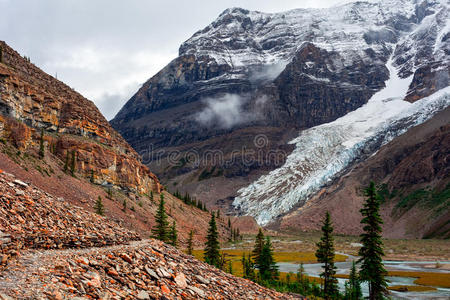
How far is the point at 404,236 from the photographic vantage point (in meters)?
169

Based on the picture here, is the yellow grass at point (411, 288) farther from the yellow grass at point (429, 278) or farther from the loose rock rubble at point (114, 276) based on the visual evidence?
the loose rock rubble at point (114, 276)

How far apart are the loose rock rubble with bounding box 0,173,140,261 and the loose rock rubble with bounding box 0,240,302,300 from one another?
2.31 ft

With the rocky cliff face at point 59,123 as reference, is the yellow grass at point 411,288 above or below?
below

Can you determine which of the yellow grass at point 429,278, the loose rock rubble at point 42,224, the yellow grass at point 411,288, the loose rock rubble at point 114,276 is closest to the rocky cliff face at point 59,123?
the loose rock rubble at point 42,224

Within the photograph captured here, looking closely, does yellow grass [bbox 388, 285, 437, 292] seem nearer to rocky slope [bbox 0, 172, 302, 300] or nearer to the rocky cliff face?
rocky slope [bbox 0, 172, 302, 300]

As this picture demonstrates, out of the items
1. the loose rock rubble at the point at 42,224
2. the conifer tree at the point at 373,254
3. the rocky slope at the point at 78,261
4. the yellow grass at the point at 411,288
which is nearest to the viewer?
the rocky slope at the point at 78,261

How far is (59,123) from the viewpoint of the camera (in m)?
102

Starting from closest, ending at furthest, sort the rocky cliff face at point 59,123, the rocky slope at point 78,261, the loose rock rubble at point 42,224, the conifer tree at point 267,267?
1. the rocky slope at point 78,261
2. the loose rock rubble at point 42,224
3. the conifer tree at point 267,267
4. the rocky cliff face at point 59,123

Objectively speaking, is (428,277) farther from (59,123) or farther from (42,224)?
(59,123)

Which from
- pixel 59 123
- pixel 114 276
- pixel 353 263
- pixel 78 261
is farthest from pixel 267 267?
pixel 59 123

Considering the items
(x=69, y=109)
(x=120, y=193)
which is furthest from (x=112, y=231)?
(x=69, y=109)

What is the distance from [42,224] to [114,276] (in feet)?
13.6

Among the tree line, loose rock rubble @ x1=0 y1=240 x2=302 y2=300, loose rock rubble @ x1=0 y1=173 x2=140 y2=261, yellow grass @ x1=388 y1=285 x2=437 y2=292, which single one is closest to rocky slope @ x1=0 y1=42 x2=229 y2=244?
the tree line

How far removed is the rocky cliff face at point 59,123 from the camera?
262 feet
